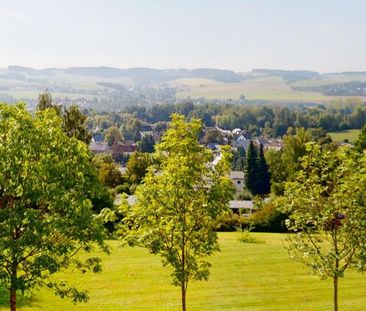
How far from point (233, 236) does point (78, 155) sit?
1149 inches

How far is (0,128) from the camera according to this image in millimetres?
14211

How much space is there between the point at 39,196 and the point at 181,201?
5170 millimetres

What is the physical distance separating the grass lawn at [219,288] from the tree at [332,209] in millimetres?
6349

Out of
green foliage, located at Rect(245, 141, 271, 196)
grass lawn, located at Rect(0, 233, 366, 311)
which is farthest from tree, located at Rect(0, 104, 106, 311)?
green foliage, located at Rect(245, 141, 271, 196)

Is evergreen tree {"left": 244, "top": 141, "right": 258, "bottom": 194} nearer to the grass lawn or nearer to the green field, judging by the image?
the grass lawn

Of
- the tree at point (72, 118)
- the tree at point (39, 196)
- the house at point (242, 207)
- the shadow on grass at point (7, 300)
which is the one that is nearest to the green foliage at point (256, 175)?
the house at point (242, 207)

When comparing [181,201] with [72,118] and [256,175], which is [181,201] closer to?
[72,118]

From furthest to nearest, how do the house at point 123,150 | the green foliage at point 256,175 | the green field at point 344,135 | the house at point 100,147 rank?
1. the house at point 100,147
2. the house at point 123,150
3. the green field at point 344,135
4. the green foliage at point 256,175

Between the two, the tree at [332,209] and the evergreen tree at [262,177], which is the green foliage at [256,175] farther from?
the tree at [332,209]

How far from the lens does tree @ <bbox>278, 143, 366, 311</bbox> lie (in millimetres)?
17766

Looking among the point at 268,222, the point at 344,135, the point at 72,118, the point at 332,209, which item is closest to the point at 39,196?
the point at 332,209

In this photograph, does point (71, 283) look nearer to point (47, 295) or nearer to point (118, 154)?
point (47, 295)

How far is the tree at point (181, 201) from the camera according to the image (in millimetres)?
17297

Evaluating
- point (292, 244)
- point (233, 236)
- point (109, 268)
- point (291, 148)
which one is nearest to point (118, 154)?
point (291, 148)
